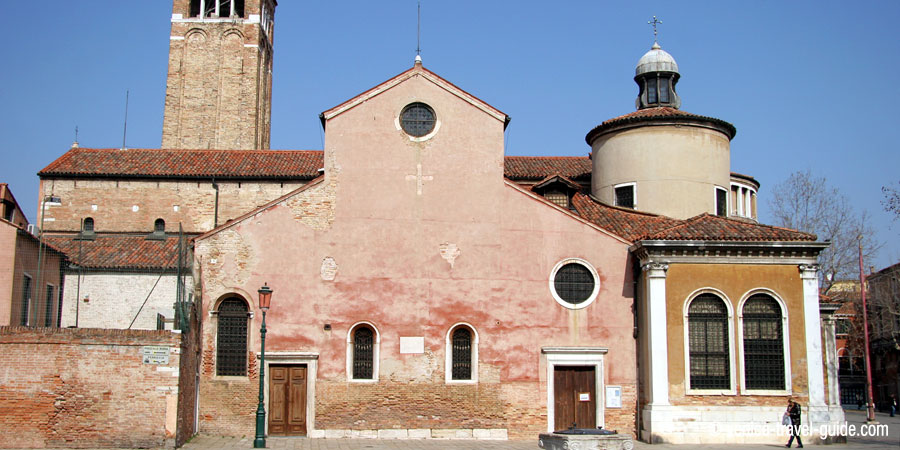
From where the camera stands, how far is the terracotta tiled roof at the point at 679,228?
2148cm

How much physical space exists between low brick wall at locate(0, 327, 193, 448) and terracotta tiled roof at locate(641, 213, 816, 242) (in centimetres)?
1264

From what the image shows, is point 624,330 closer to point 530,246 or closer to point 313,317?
point 530,246

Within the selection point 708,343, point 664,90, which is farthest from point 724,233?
point 664,90

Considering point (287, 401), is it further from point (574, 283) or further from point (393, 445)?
point (574, 283)

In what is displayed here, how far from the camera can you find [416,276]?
21.8 meters

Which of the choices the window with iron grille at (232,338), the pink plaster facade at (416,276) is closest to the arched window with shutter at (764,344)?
the pink plaster facade at (416,276)

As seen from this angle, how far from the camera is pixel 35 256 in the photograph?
22.4 meters

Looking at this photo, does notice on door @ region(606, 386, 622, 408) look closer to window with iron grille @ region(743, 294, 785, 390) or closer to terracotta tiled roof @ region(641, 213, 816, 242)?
window with iron grille @ region(743, 294, 785, 390)

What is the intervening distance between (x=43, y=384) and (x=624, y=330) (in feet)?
46.9

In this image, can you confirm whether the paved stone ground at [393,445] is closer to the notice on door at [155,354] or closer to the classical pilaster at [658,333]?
the classical pilaster at [658,333]

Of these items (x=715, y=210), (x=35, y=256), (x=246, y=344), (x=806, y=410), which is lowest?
(x=806, y=410)

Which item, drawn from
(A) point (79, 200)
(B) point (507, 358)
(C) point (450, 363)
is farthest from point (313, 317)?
(A) point (79, 200)

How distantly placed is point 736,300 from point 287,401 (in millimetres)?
12069

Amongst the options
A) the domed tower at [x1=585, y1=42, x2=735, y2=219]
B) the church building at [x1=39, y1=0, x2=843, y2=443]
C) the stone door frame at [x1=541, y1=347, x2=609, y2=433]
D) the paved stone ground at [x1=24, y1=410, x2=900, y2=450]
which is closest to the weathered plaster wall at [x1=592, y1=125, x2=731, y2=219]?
the domed tower at [x1=585, y1=42, x2=735, y2=219]
